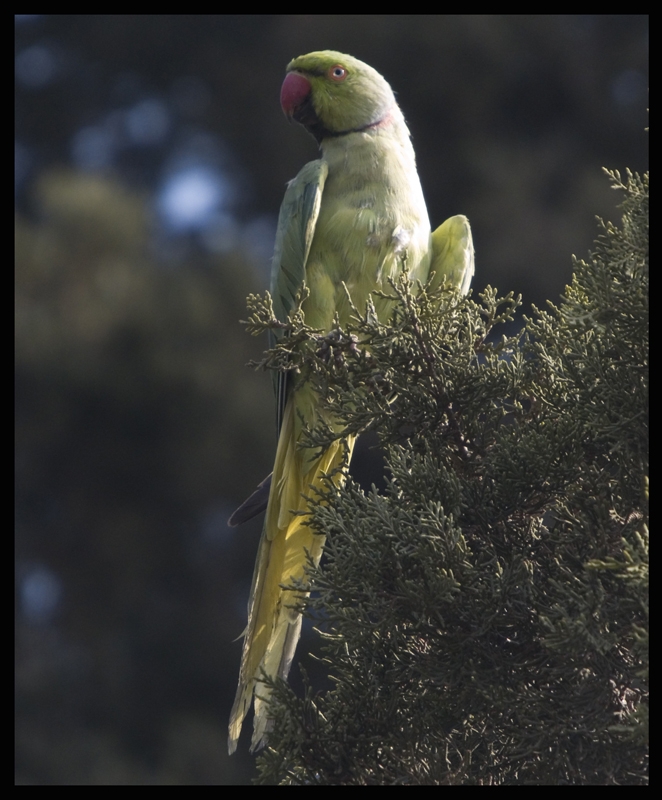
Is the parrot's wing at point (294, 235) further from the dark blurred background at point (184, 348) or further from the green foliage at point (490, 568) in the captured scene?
the dark blurred background at point (184, 348)

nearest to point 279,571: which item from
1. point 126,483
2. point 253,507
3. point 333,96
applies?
point 253,507

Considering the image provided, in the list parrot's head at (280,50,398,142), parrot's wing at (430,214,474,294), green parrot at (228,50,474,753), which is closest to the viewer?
green parrot at (228,50,474,753)

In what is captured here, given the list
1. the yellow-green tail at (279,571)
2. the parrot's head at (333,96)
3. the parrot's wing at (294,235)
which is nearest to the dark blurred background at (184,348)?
the parrot's head at (333,96)

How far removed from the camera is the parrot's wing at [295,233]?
8.23ft

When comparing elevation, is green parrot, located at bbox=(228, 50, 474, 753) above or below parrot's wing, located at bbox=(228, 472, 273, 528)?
above

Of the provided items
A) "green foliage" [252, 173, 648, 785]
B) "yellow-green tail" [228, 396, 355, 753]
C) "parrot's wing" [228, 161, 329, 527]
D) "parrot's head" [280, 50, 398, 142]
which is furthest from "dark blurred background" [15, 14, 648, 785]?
"green foliage" [252, 173, 648, 785]

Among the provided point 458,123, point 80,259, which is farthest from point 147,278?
point 458,123

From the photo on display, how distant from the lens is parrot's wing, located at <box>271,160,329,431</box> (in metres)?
2.51

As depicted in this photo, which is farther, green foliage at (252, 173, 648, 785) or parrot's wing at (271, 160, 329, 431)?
parrot's wing at (271, 160, 329, 431)

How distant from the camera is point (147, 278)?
24.7 feet

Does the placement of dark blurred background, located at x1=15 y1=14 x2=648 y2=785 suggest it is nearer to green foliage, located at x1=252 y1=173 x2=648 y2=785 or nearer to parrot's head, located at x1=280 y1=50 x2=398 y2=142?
parrot's head, located at x1=280 y1=50 x2=398 y2=142

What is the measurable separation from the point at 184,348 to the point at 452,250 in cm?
505

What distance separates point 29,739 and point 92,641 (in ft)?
3.30
